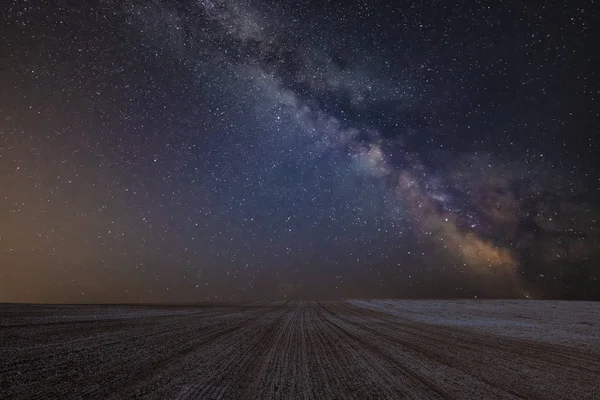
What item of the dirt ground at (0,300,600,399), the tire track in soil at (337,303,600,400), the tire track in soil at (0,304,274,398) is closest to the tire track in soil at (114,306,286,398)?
the dirt ground at (0,300,600,399)

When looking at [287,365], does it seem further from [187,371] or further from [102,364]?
[102,364]

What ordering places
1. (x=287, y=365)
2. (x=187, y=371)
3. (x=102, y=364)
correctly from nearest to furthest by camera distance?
(x=187, y=371) → (x=102, y=364) → (x=287, y=365)

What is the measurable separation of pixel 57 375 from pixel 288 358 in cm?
438

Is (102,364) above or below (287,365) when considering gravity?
above

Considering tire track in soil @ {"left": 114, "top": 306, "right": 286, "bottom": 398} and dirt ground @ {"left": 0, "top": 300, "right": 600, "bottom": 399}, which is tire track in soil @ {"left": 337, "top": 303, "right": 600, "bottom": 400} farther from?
tire track in soil @ {"left": 114, "top": 306, "right": 286, "bottom": 398}

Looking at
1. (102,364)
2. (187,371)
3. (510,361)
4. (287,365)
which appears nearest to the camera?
(187,371)

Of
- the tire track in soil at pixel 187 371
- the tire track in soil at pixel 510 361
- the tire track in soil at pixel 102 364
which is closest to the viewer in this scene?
the tire track in soil at pixel 187 371

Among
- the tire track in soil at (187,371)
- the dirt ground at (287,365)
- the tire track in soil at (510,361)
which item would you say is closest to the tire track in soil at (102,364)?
the dirt ground at (287,365)

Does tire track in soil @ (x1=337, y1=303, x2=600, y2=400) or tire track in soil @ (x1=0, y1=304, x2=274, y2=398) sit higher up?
tire track in soil @ (x1=0, y1=304, x2=274, y2=398)

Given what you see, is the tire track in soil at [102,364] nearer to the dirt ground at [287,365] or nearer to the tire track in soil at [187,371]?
the dirt ground at [287,365]

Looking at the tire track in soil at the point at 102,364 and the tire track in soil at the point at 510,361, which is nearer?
the tire track in soil at the point at 102,364

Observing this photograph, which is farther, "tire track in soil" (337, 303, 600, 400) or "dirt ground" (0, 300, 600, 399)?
"tire track in soil" (337, 303, 600, 400)

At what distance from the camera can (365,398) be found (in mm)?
5312

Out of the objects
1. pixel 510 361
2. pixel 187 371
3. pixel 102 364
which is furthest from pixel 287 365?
pixel 510 361
